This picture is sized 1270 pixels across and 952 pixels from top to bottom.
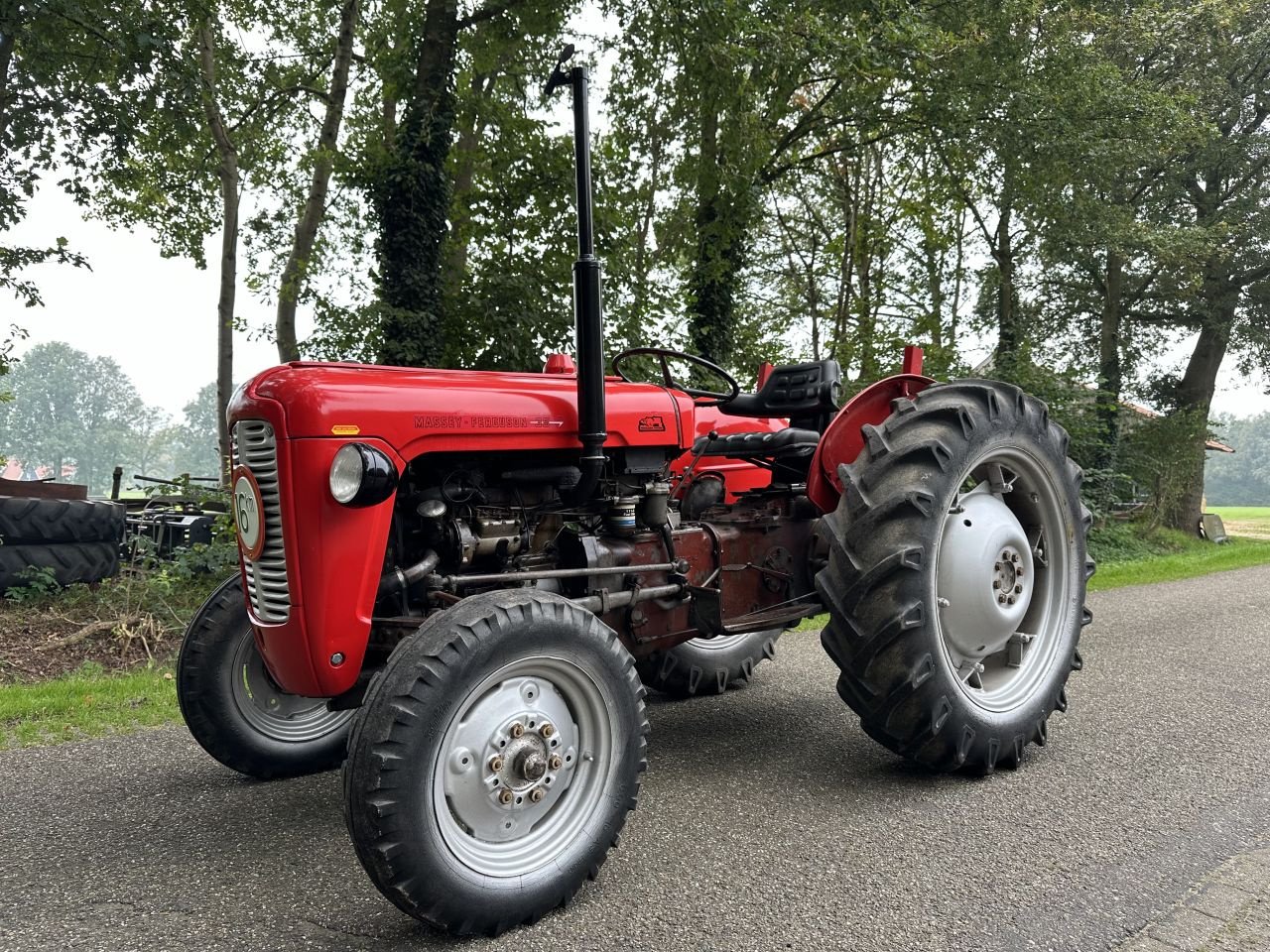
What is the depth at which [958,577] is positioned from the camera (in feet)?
11.4

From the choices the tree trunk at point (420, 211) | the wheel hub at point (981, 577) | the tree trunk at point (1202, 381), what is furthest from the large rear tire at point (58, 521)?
the tree trunk at point (1202, 381)

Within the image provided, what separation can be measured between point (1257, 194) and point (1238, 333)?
2.99m

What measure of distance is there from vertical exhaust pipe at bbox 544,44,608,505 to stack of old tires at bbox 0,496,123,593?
604 cm

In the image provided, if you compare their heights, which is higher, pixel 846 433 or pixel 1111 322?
pixel 1111 322

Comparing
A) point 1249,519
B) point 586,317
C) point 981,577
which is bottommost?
point 1249,519

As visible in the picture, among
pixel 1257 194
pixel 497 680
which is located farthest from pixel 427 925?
pixel 1257 194

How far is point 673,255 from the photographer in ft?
42.4

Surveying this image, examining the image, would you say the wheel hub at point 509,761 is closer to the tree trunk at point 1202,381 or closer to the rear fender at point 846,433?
the rear fender at point 846,433

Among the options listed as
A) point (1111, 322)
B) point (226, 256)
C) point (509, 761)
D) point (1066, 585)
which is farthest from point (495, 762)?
point (1111, 322)

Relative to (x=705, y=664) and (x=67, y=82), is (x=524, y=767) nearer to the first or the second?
(x=705, y=664)

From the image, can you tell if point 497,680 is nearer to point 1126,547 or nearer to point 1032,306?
point 1126,547

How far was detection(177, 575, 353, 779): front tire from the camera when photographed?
317cm

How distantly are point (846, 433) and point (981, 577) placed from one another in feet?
2.47

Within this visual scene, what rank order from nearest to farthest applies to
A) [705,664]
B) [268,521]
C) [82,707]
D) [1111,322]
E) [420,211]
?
[268,521] → [82,707] → [705,664] → [420,211] → [1111,322]
